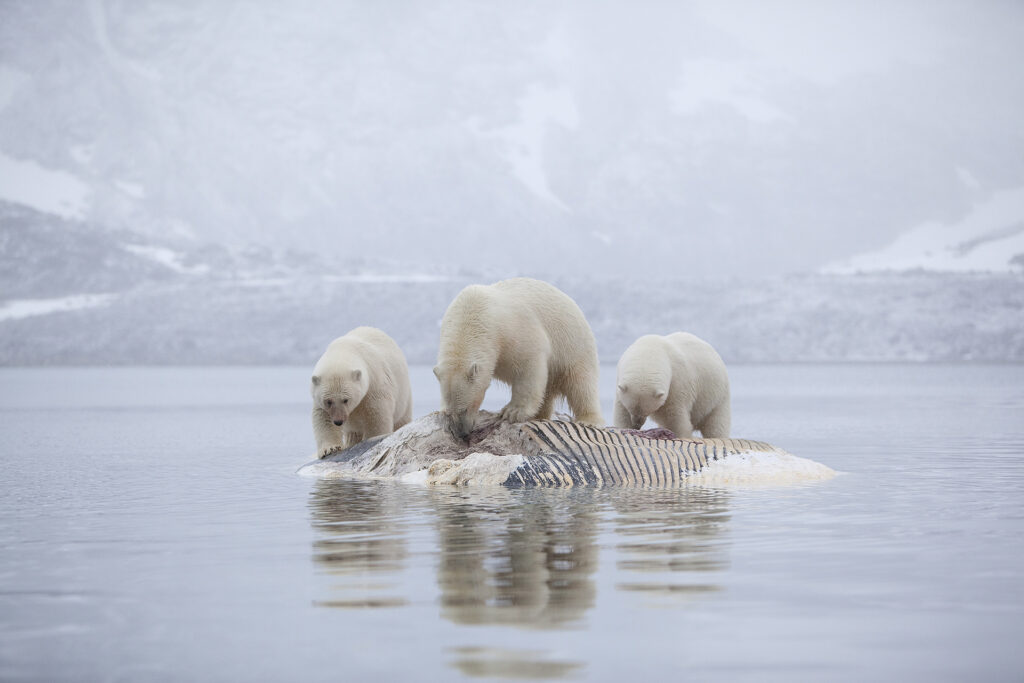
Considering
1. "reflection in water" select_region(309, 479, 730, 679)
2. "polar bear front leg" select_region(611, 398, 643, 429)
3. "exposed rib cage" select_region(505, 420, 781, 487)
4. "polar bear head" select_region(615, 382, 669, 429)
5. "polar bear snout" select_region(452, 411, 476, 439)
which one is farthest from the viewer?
"polar bear front leg" select_region(611, 398, 643, 429)

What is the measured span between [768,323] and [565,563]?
6870 cm

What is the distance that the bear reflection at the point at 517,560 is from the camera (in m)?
4.80

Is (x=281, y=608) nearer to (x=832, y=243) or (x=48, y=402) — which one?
(x=48, y=402)

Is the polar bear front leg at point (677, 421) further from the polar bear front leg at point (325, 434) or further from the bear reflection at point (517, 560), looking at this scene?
the bear reflection at point (517, 560)

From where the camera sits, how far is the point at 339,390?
11.6m

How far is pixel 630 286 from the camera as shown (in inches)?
3164

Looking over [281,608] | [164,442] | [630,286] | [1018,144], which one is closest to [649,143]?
[1018,144]

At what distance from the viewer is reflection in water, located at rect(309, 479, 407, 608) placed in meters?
5.34

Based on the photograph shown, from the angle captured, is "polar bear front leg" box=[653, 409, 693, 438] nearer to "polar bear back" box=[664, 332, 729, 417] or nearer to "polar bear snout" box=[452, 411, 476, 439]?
"polar bear back" box=[664, 332, 729, 417]

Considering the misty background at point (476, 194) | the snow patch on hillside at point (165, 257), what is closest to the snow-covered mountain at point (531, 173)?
the misty background at point (476, 194)

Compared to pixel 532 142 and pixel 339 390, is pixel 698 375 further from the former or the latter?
pixel 532 142

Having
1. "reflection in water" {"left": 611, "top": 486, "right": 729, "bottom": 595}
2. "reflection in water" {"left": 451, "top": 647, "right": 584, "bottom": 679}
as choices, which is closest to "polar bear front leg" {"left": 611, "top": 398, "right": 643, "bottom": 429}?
"reflection in water" {"left": 611, "top": 486, "right": 729, "bottom": 595}

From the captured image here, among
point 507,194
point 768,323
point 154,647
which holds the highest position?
point 507,194

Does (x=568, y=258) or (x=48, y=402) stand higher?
(x=568, y=258)
